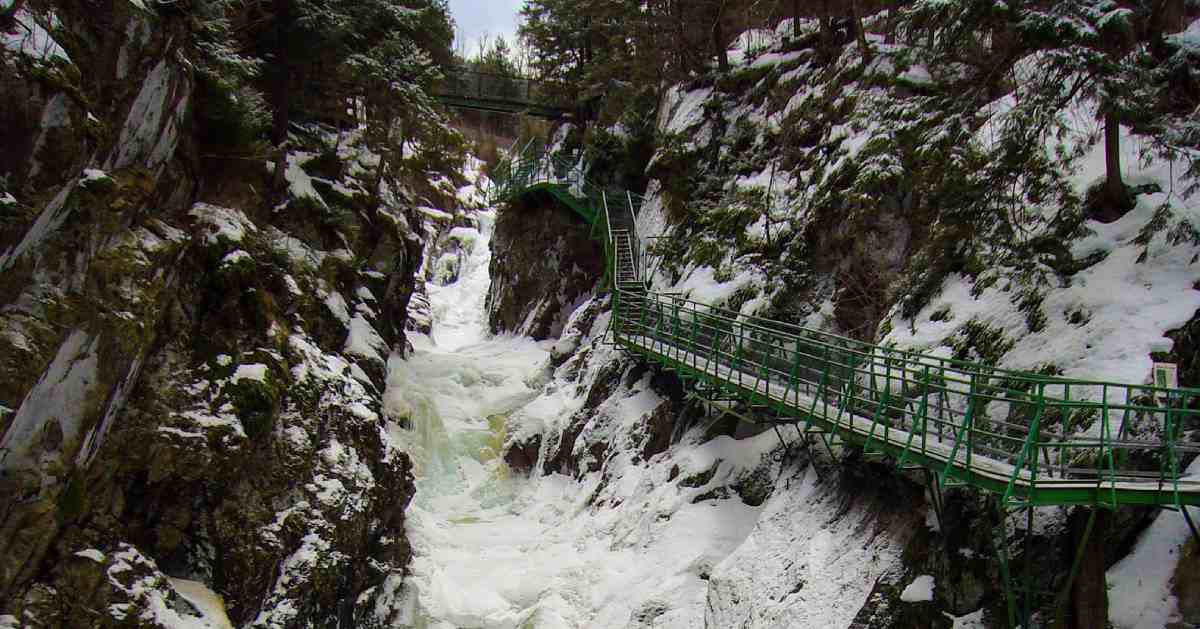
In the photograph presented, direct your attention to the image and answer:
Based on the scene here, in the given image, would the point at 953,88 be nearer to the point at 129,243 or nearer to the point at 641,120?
the point at 129,243

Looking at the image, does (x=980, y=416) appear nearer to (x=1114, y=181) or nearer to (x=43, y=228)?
(x=1114, y=181)

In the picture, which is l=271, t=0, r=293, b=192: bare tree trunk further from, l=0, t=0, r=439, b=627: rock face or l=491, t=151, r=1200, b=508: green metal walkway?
l=491, t=151, r=1200, b=508: green metal walkway

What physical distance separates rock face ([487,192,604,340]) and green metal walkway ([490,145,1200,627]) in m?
12.1

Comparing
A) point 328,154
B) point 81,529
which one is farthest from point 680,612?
point 328,154

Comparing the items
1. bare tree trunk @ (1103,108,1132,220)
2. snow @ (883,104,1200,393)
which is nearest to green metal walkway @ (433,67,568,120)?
snow @ (883,104,1200,393)

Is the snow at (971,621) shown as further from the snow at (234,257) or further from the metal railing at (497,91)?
the metal railing at (497,91)

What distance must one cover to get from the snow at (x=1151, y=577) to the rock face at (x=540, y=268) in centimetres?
2073

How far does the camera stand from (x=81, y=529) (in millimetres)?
9273

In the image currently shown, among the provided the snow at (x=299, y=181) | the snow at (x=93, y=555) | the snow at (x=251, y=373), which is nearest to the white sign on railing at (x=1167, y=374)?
the snow at (x=93, y=555)

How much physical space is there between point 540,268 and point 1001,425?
71.0 feet

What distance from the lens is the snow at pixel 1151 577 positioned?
6.37m

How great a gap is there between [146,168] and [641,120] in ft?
58.0

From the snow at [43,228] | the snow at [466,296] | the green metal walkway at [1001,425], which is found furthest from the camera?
the snow at [466,296]

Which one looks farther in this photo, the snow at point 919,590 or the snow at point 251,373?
the snow at point 251,373
